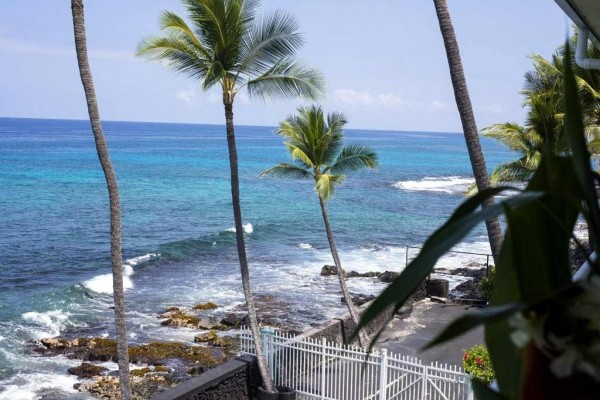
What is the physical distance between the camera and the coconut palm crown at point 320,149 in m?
16.3

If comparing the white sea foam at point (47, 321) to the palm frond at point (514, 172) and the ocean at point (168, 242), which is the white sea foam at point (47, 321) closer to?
the ocean at point (168, 242)

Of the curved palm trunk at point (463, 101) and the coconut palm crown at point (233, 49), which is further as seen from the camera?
the coconut palm crown at point (233, 49)

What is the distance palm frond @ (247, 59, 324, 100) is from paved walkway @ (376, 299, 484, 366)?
203 inches

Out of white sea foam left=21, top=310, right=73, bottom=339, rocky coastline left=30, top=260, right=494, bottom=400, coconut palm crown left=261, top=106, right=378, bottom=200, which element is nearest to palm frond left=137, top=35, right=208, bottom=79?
coconut palm crown left=261, top=106, right=378, bottom=200

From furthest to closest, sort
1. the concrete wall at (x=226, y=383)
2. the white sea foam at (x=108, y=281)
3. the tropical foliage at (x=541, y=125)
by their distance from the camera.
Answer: the white sea foam at (x=108, y=281) < the tropical foliage at (x=541, y=125) < the concrete wall at (x=226, y=383)

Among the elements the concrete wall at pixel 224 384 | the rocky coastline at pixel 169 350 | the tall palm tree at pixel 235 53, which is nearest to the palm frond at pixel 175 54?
the tall palm tree at pixel 235 53

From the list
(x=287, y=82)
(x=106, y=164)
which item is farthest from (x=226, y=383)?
(x=287, y=82)

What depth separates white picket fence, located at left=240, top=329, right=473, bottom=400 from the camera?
33.4 feet

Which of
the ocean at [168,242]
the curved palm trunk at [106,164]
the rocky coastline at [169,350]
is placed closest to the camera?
the curved palm trunk at [106,164]

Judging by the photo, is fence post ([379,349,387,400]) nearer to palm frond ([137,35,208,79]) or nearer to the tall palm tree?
the tall palm tree

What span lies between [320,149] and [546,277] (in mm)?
15475

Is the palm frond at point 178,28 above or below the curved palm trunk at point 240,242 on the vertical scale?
above

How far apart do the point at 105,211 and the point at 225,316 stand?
3378 centimetres

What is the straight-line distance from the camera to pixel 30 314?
24.2 m
